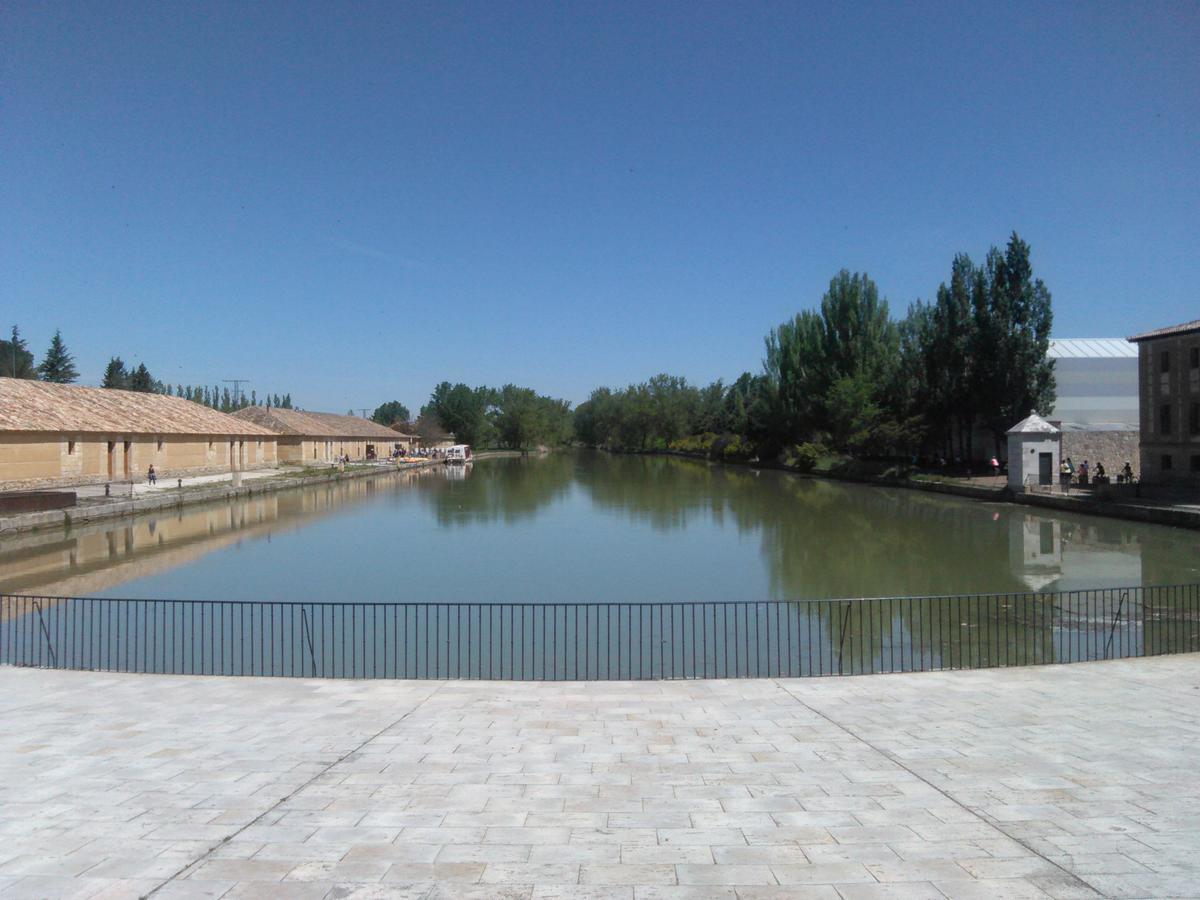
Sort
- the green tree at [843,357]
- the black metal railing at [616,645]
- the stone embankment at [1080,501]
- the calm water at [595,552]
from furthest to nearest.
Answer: the green tree at [843,357] → the stone embankment at [1080,501] → the calm water at [595,552] → the black metal railing at [616,645]

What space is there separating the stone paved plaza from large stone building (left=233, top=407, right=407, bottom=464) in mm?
55196

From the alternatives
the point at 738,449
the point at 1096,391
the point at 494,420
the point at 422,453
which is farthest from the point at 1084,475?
the point at 494,420

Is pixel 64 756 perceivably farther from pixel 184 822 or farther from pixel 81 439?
pixel 81 439

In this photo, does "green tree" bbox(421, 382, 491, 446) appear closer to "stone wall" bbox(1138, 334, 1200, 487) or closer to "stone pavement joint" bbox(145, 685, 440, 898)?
"stone wall" bbox(1138, 334, 1200, 487)

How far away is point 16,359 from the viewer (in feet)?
265

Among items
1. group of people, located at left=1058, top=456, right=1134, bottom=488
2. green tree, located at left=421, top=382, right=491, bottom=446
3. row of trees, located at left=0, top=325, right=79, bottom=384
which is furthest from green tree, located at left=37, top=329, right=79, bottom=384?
group of people, located at left=1058, top=456, right=1134, bottom=488

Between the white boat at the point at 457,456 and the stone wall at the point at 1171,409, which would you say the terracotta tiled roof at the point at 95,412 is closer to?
the white boat at the point at 457,456

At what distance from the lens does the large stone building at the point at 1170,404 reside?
2966 centimetres

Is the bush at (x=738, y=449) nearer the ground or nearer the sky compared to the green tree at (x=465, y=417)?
nearer the ground

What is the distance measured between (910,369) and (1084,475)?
16.0 metres

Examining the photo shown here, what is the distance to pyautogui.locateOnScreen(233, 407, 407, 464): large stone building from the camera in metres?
61.1

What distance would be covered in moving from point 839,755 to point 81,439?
3699cm

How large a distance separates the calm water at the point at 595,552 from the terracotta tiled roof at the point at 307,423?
86.6ft

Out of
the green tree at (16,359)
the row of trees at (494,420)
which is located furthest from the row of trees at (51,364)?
the row of trees at (494,420)
